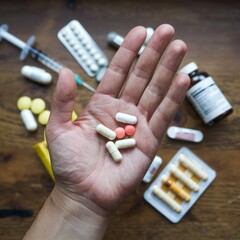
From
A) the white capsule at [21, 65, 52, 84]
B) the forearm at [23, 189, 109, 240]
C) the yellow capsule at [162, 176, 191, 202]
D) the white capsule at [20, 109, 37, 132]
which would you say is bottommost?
the forearm at [23, 189, 109, 240]

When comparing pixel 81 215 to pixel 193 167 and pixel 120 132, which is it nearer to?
pixel 120 132

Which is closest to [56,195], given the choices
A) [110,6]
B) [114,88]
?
[114,88]

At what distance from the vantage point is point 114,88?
3.15 ft

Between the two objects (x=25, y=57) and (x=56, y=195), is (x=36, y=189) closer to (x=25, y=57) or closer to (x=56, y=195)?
(x=56, y=195)

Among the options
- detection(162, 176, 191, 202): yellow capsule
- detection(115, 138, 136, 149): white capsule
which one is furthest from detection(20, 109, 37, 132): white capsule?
detection(162, 176, 191, 202): yellow capsule

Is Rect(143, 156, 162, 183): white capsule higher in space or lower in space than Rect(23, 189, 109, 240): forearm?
higher

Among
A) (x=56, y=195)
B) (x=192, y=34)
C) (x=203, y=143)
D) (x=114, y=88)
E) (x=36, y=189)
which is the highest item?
(x=192, y=34)

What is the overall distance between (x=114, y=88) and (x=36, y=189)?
419 millimetres

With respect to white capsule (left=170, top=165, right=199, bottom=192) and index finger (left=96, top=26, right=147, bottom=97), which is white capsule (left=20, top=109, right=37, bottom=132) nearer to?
index finger (left=96, top=26, right=147, bottom=97)

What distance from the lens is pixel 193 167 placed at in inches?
44.3

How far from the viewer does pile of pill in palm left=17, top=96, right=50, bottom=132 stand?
1.13 meters

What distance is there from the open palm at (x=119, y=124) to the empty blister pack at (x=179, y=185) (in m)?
0.21

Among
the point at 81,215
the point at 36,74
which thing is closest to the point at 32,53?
the point at 36,74

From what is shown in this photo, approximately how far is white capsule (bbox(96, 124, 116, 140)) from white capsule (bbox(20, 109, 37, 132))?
30 cm
